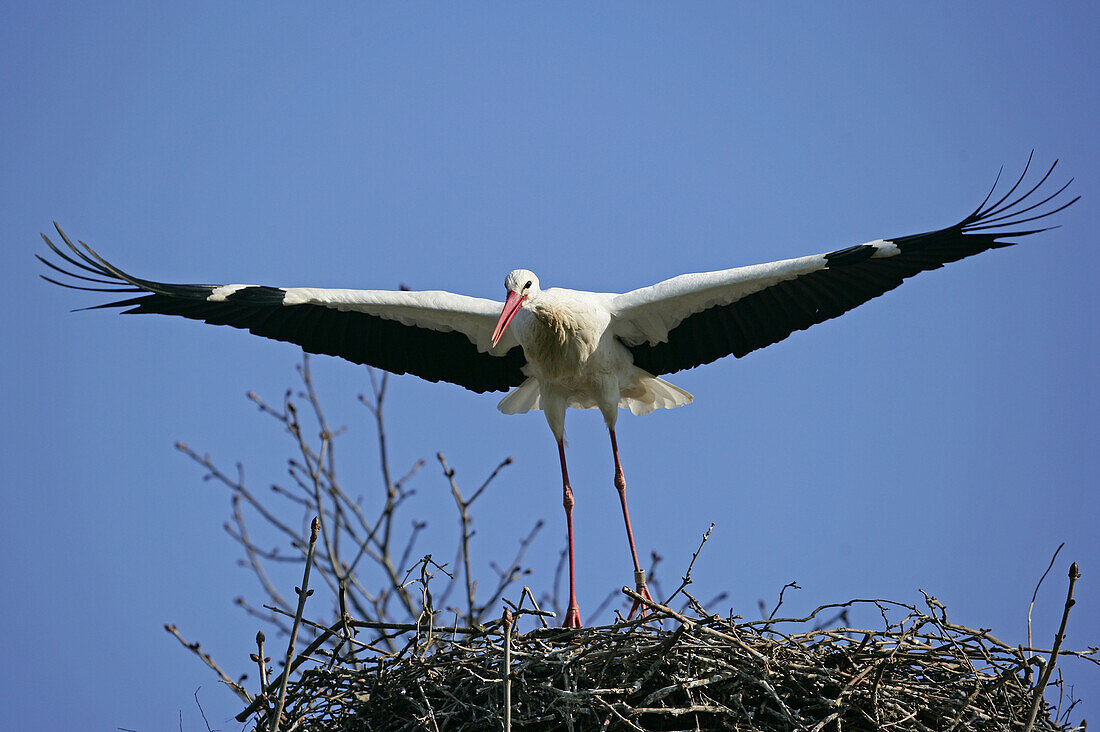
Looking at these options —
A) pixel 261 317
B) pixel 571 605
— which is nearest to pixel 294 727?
pixel 571 605

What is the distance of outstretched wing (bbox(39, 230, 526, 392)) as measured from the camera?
21.3ft

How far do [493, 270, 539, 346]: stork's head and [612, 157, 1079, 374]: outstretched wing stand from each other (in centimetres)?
53

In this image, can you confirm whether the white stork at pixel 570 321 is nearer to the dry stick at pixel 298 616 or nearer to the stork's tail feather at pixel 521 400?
the stork's tail feather at pixel 521 400

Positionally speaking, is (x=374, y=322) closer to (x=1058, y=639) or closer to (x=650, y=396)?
(x=650, y=396)

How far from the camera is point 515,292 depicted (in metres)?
6.29

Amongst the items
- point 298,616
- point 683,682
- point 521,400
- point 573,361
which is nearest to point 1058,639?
point 683,682

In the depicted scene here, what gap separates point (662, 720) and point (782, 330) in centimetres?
286

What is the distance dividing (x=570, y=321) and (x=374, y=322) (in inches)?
50.5

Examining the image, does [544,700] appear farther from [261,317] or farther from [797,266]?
[261,317]

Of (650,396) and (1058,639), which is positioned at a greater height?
(650,396)

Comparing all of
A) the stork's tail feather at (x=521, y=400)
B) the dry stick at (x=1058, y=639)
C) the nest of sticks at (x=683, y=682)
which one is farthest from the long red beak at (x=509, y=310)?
the dry stick at (x=1058, y=639)

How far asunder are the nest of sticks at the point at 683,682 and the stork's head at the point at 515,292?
6.82 feet

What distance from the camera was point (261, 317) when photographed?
673cm


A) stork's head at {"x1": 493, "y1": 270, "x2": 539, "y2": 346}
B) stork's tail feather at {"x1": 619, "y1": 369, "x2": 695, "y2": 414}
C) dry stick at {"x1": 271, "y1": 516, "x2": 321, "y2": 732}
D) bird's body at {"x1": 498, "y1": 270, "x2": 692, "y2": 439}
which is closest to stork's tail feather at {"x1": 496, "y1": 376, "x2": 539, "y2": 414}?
bird's body at {"x1": 498, "y1": 270, "x2": 692, "y2": 439}
